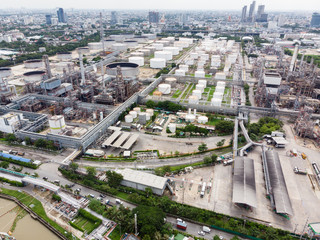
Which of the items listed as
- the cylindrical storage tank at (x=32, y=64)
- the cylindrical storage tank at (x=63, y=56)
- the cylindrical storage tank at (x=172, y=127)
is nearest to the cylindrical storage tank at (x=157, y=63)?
the cylindrical storage tank at (x=63, y=56)

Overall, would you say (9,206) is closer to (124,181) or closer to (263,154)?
(124,181)

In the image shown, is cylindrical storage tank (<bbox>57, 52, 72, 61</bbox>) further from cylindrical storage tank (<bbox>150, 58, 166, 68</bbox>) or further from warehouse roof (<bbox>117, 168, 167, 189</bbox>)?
warehouse roof (<bbox>117, 168, 167, 189</bbox>)

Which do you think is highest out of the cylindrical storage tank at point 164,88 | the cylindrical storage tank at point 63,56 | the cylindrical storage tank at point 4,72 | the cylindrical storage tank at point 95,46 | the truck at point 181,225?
the cylindrical storage tank at point 95,46

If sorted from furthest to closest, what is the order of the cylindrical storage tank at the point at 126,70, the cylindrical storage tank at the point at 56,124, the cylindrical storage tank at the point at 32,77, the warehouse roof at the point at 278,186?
1. the cylindrical storage tank at the point at 126,70
2. the cylindrical storage tank at the point at 32,77
3. the cylindrical storage tank at the point at 56,124
4. the warehouse roof at the point at 278,186

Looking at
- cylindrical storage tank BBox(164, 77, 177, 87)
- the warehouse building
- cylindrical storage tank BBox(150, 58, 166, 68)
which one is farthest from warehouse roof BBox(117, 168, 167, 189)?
cylindrical storage tank BBox(150, 58, 166, 68)

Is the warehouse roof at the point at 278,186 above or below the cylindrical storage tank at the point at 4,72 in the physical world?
below

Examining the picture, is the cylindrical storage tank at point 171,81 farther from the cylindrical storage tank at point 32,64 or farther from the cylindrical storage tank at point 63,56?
the cylindrical storage tank at point 63,56

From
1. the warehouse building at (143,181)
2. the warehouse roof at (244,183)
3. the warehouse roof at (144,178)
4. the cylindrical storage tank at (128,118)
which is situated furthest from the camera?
the cylindrical storage tank at (128,118)

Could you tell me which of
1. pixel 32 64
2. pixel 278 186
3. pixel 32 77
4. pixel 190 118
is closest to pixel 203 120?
pixel 190 118
